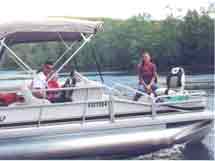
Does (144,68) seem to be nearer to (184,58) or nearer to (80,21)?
(80,21)

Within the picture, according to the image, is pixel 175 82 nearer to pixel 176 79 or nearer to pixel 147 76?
pixel 176 79

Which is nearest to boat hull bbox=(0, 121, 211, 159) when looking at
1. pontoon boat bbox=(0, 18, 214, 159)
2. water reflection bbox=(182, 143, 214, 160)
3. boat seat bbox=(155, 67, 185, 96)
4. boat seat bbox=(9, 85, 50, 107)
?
pontoon boat bbox=(0, 18, 214, 159)

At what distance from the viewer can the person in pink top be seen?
1054 centimetres

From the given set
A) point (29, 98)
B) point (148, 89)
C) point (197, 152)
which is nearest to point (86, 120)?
point (29, 98)

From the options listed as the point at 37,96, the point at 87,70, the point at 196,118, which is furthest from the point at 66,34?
the point at 87,70

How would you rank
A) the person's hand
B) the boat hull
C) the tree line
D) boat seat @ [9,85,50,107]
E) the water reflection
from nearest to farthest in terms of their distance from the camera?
the boat hull
boat seat @ [9,85,50,107]
the water reflection
the person's hand
the tree line

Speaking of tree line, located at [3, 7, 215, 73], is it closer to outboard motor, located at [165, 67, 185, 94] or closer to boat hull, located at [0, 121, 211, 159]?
outboard motor, located at [165, 67, 185, 94]

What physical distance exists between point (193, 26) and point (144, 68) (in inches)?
1604

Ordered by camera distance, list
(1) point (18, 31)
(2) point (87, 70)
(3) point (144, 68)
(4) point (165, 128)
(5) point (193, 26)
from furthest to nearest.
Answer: (5) point (193, 26) < (2) point (87, 70) < (3) point (144, 68) < (4) point (165, 128) < (1) point (18, 31)

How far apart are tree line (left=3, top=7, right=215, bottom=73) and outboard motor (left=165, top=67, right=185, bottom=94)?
28185 mm

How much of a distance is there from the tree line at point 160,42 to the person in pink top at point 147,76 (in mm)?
28036

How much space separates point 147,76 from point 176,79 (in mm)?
580

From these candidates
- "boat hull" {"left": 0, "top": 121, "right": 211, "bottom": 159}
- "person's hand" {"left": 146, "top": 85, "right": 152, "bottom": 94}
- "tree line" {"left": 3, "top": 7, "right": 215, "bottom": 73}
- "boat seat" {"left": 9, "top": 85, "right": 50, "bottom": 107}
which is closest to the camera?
"boat hull" {"left": 0, "top": 121, "right": 211, "bottom": 159}

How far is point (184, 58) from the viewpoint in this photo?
4684 centimetres
